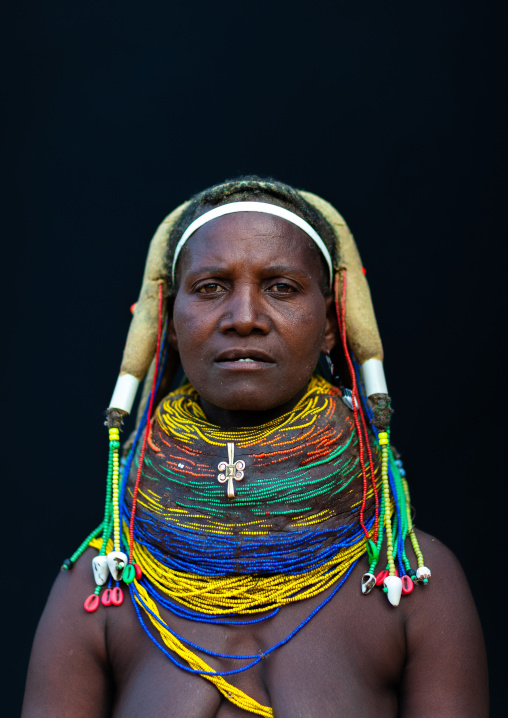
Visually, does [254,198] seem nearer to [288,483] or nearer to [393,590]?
[288,483]

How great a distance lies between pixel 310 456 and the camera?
81.7 inches

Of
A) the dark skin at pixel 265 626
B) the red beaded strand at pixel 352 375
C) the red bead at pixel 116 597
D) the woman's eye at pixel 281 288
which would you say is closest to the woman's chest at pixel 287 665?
the dark skin at pixel 265 626

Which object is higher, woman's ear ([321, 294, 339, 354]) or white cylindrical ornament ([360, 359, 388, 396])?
woman's ear ([321, 294, 339, 354])

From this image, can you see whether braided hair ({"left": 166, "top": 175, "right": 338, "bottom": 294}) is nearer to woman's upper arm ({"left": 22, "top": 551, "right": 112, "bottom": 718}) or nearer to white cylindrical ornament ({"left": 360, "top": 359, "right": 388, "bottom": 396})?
white cylindrical ornament ({"left": 360, "top": 359, "right": 388, "bottom": 396})

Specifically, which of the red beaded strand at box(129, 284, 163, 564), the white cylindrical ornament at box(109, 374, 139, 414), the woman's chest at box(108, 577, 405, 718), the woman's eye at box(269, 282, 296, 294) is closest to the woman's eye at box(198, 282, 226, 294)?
the woman's eye at box(269, 282, 296, 294)

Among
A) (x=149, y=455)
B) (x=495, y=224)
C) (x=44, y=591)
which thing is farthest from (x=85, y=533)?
(x=495, y=224)

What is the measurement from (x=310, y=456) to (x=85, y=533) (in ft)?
5.35

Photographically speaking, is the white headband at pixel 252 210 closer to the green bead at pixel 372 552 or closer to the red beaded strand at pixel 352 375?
the red beaded strand at pixel 352 375

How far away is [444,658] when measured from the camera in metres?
1.96

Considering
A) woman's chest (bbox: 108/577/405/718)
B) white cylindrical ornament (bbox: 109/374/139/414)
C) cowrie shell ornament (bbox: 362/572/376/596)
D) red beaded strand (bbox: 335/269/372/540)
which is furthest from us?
white cylindrical ornament (bbox: 109/374/139/414)

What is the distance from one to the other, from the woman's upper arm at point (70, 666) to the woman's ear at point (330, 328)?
3.00 feet

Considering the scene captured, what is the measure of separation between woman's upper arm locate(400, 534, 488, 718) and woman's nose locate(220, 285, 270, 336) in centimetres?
74

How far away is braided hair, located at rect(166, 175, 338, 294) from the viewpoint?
2262 mm

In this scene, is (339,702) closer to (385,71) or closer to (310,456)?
(310,456)
